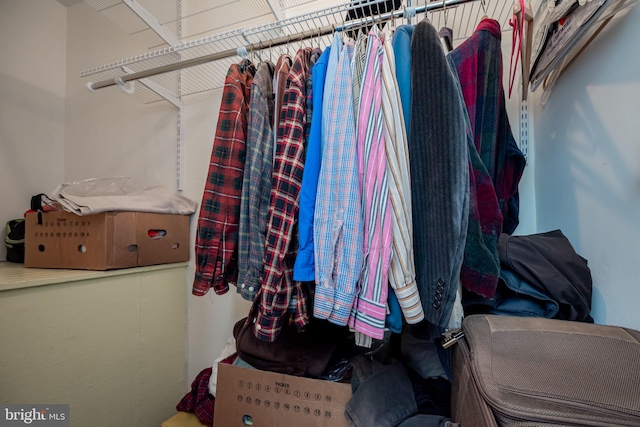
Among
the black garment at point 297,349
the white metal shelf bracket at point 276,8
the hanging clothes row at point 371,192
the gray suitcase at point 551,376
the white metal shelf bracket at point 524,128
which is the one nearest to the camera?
the gray suitcase at point 551,376

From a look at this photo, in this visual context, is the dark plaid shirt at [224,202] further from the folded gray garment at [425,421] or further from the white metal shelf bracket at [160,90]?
the white metal shelf bracket at [160,90]

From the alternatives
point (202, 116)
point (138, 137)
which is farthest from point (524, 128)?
point (138, 137)

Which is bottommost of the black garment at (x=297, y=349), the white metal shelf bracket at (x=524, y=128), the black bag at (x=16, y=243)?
the black garment at (x=297, y=349)

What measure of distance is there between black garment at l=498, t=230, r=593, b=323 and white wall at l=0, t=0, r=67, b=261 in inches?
86.2

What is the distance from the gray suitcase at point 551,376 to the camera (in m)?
0.29

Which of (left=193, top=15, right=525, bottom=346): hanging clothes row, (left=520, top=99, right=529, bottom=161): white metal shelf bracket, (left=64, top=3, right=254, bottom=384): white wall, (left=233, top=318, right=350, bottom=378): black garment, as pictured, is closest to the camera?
(left=193, top=15, right=525, bottom=346): hanging clothes row

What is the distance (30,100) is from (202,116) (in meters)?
1.13

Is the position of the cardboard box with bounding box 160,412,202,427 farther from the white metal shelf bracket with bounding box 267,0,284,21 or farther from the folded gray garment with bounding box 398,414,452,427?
the white metal shelf bracket with bounding box 267,0,284,21


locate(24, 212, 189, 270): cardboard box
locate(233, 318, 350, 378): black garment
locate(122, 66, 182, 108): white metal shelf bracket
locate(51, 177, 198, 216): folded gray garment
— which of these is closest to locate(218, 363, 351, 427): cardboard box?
locate(233, 318, 350, 378): black garment

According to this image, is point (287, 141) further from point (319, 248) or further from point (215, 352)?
point (215, 352)

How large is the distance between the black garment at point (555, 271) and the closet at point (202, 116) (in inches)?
1.6

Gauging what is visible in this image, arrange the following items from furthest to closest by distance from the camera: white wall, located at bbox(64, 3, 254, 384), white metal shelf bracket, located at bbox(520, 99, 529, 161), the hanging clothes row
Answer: white wall, located at bbox(64, 3, 254, 384) → white metal shelf bracket, located at bbox(520, 99, 529, 161) → the hanging clothes row

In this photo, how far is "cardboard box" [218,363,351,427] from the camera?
2.01 feet

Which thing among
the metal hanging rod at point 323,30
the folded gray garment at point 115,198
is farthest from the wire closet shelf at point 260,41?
the folded gray garment at point 115,198
